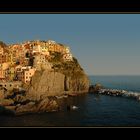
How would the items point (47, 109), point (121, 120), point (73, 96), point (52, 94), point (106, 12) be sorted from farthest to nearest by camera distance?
point (73, 96)
point (52, 94)
point (47, 109)
point (121, 120)
point (106, 12)

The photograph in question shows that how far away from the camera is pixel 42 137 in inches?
95.4

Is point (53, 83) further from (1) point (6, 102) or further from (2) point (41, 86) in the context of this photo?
(1) point (6, 102)

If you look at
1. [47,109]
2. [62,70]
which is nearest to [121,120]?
[47,109]

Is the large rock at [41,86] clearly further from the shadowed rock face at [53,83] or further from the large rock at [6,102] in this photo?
the large rock at [6,102]

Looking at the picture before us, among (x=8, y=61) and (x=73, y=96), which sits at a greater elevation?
(x=8, y=61)

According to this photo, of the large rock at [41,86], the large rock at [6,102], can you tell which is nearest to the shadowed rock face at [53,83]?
the large rock at [41,86]

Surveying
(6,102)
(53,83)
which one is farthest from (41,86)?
(6,102)

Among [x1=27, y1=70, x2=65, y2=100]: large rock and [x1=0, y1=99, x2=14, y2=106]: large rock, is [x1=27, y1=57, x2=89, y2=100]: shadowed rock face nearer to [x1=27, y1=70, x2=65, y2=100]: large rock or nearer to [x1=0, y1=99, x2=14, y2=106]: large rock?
[x1=27, y1=70, x2=65, y2=100]: large rock

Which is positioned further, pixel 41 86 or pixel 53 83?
pixel 53 83

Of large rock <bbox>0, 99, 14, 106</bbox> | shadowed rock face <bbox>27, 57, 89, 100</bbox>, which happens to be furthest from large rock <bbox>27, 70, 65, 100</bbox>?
large rock <bbox>0, 99, 14, 106</bbox>

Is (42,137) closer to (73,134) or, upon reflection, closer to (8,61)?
(73,134)

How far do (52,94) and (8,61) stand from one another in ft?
9.05

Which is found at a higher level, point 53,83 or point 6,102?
point 53,83

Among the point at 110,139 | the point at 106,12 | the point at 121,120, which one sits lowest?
the point at 121,120
